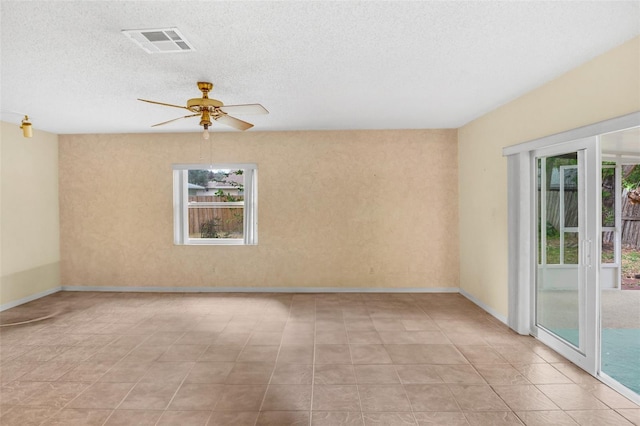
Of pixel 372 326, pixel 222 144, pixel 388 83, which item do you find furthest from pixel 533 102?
pixel 222 144

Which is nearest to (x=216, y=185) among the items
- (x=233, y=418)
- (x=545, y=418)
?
(x=233, y=418)

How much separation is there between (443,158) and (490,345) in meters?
3.06

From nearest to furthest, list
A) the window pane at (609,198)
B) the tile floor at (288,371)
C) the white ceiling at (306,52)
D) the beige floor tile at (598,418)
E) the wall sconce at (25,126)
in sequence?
the white ceiling at (306,52), the beige floor tile at (598,418), the tile floor at (288,371), the wall sconce at (25,126), the window pane at (609,198)

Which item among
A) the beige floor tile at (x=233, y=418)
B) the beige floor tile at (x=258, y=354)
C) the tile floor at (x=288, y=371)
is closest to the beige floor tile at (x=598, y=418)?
the tile floor at (x=288, y=371)

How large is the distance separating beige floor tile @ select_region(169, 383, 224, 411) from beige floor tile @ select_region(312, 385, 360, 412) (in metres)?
0.74

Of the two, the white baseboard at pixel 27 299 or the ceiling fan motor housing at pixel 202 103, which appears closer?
the ceiling fan motor housing at pixel 202 103

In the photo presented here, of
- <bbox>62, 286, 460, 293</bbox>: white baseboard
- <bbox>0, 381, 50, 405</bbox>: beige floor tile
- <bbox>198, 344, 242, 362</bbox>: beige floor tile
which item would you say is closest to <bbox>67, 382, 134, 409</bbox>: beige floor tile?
<bbox>0, 381, 50, 405</bbox>: beige floor tile

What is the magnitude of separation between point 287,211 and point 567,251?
12.5 ft

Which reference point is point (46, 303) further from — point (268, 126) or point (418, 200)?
point (418, 200)

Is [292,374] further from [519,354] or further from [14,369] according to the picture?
[14,369]

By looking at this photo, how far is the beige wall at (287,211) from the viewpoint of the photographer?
5848 mm

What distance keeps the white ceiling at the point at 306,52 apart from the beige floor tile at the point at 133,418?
2.59 metres

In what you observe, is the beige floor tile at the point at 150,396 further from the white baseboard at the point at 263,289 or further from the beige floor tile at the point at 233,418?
the white baseboard at the point at 263,289

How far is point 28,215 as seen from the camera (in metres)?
5.46
